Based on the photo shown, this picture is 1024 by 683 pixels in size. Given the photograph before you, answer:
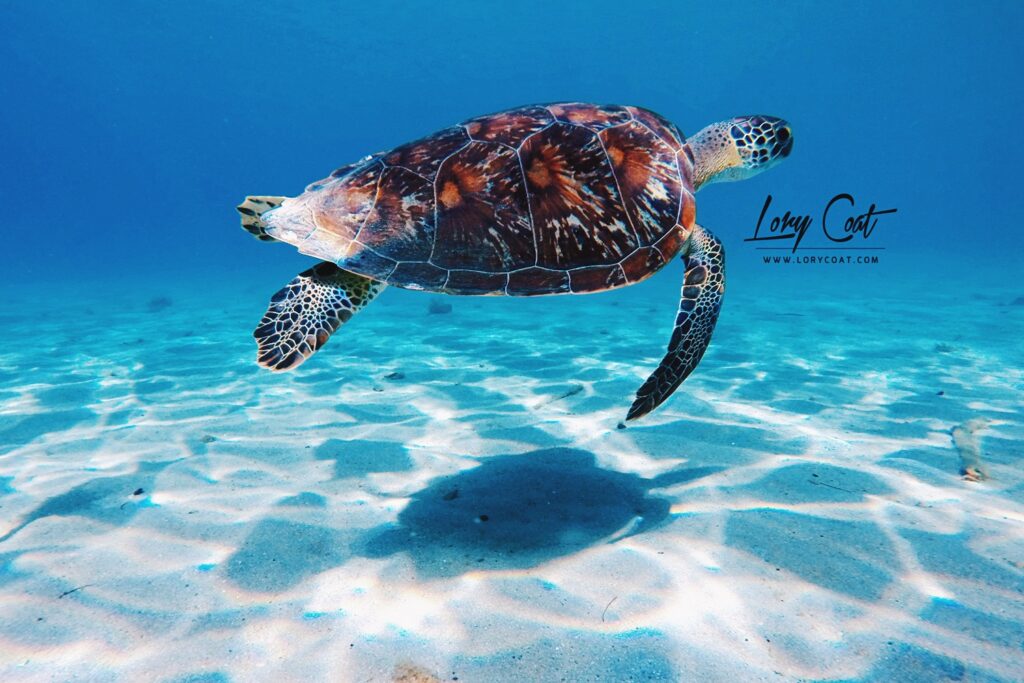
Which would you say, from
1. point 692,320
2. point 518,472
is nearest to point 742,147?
point 692,320

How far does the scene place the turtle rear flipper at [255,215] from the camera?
11.6 feet

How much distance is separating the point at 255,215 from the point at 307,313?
109 centimetres

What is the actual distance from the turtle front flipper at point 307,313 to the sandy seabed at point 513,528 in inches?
40.9

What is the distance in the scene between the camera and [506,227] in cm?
321

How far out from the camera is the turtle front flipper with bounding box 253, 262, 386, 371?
299 cm

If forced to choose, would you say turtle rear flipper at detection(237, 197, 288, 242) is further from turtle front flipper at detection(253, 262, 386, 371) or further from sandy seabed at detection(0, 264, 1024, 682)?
sandy seabed at detection(0, 264, 1024, 682)

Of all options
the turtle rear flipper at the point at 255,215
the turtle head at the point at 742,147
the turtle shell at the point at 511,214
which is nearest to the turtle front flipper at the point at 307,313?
the turtle shell at the point at 511,214

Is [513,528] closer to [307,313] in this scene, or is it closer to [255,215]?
[307,313]

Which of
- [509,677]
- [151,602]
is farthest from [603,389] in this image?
[151,602]

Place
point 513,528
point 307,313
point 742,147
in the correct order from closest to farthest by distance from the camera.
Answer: point 513,528 < point 307,313 < point 742,147

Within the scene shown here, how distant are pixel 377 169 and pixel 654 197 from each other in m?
2.09

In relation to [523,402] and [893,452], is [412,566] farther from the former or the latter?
[893,452]

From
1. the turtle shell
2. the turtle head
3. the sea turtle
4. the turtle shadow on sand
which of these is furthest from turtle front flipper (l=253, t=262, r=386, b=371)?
the turtle head

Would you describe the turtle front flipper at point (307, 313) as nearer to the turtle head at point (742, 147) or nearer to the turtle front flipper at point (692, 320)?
the turtle front flipper at point (692, 320)
